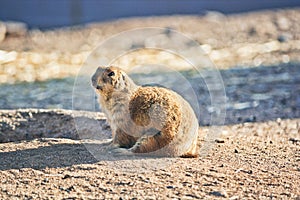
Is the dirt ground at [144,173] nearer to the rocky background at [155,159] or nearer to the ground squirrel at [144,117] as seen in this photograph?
the rocky background at [155,159]

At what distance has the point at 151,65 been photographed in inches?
454

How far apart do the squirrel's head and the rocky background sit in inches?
24.3

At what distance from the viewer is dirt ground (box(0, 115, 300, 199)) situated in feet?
15.9

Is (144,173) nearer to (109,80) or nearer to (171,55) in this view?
(109,80)

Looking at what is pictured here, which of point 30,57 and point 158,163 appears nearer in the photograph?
point 158,163

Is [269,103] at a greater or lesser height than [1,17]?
lesser

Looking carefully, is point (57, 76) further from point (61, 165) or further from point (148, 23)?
point (61, 165)

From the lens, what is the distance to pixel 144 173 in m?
5.20

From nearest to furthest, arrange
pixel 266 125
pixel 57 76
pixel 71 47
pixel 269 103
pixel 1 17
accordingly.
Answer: pixel 266 125 < pixel 269 103 < pixel 57 76 < pixel 71 47 < pixel 1 17

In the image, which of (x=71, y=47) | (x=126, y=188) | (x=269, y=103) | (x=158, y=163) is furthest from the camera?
(x=71, y=47)

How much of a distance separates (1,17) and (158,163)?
33.9 ft

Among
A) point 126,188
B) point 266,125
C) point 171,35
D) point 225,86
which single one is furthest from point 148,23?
point 126,188

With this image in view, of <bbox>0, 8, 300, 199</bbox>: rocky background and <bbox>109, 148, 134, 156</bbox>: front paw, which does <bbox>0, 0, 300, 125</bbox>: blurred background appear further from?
<bbox>109, 148, 134, 156</bbox>: front paw

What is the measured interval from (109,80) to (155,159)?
0.85 m
